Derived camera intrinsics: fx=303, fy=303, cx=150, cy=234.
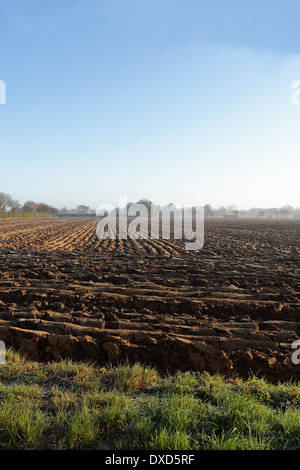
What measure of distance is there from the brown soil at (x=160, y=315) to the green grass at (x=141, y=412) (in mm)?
573

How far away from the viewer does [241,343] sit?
4.35 meters

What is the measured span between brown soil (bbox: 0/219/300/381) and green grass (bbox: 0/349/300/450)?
0.57 meters

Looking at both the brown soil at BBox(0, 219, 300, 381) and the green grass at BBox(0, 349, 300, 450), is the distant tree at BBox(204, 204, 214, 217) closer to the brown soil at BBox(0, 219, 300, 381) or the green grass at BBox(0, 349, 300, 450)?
the brown soil at BBox(0, 219, 300, 381)

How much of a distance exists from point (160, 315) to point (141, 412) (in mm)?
2688

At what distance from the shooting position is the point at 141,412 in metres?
2.74

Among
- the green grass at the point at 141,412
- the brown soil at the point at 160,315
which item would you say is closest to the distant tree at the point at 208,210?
the brown soil at the point at 160,315

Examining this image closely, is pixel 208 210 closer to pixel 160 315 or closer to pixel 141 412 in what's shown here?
pixel 160 315

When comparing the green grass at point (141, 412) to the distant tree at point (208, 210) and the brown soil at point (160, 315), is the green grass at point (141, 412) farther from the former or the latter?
the distant tree at point (208, 210)

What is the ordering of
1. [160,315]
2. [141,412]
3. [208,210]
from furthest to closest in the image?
[208,210] → [160,315] → [141,412]

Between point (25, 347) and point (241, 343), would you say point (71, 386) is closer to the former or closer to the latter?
point (25, 347)

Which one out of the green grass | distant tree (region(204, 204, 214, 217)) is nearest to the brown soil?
the green grass

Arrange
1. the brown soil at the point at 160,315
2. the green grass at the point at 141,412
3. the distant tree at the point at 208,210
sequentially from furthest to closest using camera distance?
the distant tree at the point at 208,210 → the brown soil at the point at 160,315 → the green grass at the point at 141,412

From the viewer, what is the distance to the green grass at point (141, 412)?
241 centimetres

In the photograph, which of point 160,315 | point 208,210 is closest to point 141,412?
point 160,315
